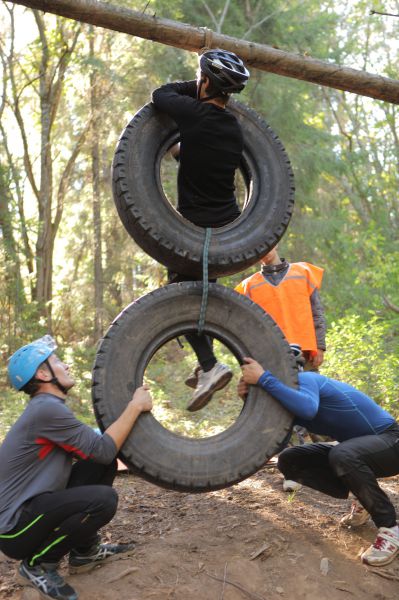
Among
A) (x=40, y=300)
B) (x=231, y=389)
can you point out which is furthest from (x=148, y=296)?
(x=40, y=300)

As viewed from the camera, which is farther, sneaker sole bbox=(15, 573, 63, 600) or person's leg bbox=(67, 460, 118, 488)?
person's leg bbox=(67, 460, 118, 488)

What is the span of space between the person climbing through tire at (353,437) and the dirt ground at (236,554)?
0.69ft

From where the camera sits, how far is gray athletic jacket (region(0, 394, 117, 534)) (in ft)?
10.4

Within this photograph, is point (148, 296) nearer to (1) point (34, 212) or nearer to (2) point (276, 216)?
(2) point (276, 216)

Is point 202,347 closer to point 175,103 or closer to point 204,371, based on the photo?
point 204,371

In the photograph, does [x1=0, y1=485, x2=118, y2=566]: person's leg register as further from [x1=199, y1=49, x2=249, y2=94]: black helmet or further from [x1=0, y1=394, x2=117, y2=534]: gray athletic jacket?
[x1=199, y1=49, x2=249, y2=94]: black helmet

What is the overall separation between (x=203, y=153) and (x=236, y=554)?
231 centimetres

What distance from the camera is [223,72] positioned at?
3430mm

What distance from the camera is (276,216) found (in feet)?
12.0

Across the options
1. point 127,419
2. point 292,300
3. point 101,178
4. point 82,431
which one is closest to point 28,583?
point 82,431

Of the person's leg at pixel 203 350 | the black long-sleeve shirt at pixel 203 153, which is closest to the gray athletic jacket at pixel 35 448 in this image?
the person's leg at pixel 203 350

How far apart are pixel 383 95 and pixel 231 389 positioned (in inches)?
242

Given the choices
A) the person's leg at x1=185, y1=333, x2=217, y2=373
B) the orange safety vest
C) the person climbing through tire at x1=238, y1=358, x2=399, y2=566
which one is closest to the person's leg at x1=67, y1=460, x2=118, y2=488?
the person's leg at x1=185, y1=333, x2=217, y2=373

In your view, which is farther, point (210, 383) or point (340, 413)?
point (340, 413)
